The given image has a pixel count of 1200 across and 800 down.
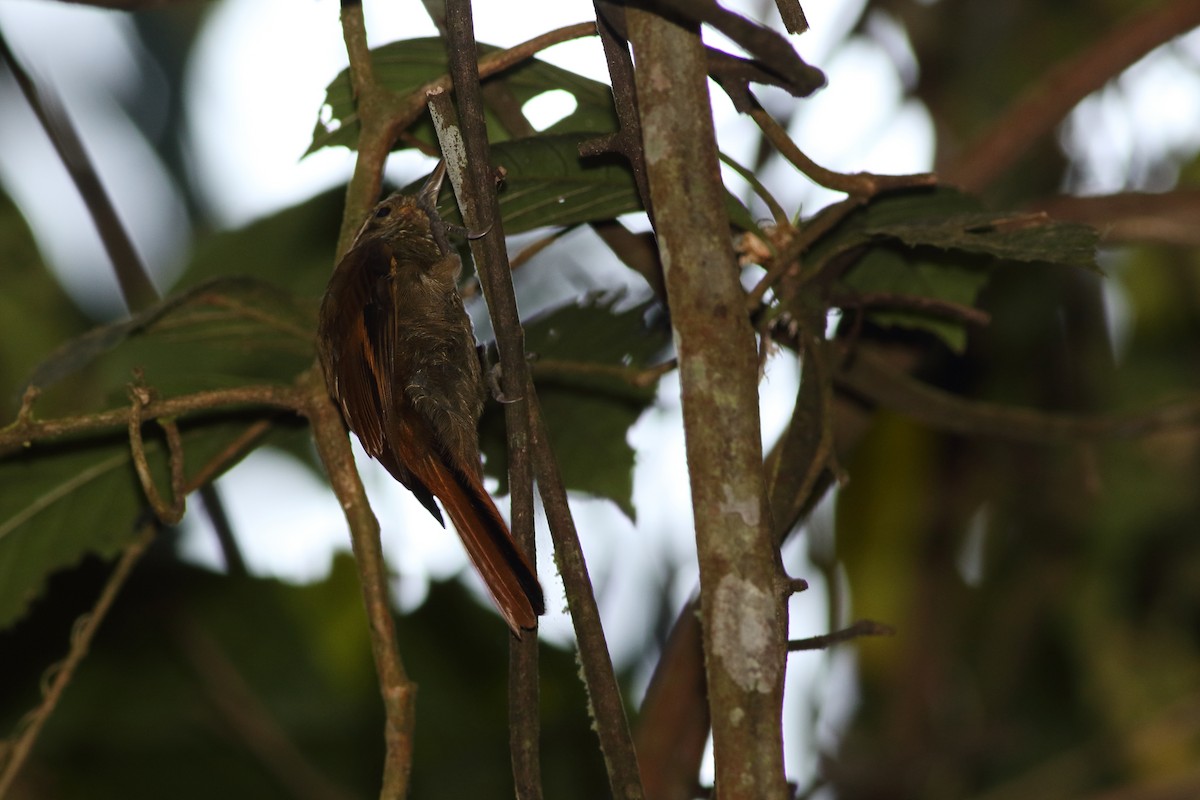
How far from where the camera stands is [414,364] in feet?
7.72

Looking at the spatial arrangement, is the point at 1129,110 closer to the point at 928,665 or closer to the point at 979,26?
the point at 979,26

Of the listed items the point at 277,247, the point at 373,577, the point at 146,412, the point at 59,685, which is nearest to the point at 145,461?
the point at 146,412

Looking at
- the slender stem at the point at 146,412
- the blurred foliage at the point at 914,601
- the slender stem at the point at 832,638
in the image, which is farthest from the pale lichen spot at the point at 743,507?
the blurred foliage at the point at 914,601

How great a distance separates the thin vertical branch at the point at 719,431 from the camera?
1294mm

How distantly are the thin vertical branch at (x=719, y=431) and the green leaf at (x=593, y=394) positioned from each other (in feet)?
2.97

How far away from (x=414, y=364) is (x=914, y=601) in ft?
7.75

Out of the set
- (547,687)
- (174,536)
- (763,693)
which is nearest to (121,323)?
(763,693)

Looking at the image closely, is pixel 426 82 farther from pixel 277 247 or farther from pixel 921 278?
pixel 277 247

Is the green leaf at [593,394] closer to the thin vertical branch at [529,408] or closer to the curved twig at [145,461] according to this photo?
the curved twig at [145,461]

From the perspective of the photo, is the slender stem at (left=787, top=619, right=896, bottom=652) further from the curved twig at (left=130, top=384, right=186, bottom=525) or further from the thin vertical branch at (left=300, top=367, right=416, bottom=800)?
the curved twig at (left=130, top=384, right=186, bottom=525)

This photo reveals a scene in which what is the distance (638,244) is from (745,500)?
0.85 meters

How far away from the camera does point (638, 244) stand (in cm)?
208

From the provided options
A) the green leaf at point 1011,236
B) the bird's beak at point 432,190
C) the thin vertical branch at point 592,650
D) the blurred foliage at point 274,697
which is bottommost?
the thin vertical branch at point 592,650

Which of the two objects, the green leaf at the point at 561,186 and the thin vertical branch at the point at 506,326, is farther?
the green leaf at the point at 561,186
